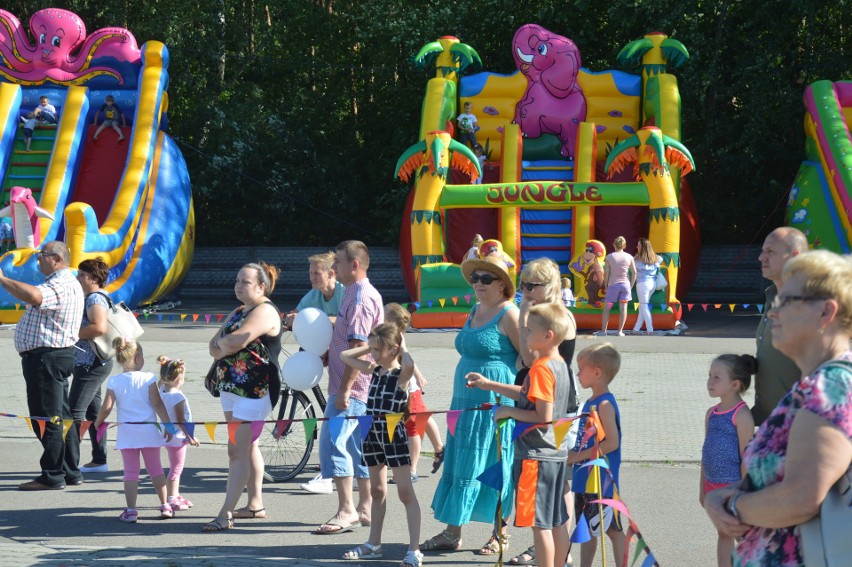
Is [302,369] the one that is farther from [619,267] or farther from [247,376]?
[619,267]

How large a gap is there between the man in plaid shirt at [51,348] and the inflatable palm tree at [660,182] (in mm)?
10105

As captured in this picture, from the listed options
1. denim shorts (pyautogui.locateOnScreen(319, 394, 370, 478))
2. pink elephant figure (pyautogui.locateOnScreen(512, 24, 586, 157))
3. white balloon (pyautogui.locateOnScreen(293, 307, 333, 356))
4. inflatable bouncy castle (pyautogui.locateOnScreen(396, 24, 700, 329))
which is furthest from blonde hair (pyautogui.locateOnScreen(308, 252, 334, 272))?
pink elephant figure (pyautogui.locateOnScreen(512, 24, 586, 157))

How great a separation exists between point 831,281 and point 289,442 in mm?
5972

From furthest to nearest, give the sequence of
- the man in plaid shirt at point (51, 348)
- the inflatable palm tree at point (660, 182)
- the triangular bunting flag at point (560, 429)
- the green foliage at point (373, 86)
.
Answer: the green foliage at point (373, 86) < the inflatable palm tree at point (660, 182) < the man in plaid shirt at point (51, 348) < the triangular bunting flag at point (560, 429)

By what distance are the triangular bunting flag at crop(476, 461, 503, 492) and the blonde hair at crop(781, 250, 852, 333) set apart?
296 centimetres

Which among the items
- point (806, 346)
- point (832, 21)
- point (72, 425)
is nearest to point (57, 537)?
point (72, 425)

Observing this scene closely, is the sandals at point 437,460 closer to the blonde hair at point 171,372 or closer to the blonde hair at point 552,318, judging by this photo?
the blonde hair at point 171,372

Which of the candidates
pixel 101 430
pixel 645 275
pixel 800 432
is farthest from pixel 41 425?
pixel 645 275

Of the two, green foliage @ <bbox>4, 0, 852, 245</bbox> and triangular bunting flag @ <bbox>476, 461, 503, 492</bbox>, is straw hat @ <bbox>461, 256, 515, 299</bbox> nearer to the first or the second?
triangular bunting flag @ <bbox>476, 461, 503, 492</bbox>

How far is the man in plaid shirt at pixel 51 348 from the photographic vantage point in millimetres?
7508

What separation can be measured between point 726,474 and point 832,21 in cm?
1948

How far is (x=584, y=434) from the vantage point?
18.0ft

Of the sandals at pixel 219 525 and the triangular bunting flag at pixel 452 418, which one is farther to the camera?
the sandals at pixel 219 525

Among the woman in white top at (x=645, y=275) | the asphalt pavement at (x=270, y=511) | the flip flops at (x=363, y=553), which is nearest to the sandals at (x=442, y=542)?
the asphalt pavement at (x=270, y=511)
